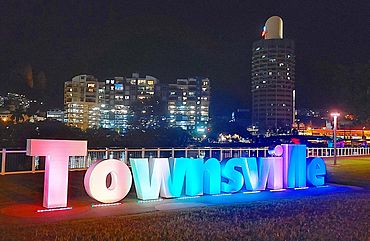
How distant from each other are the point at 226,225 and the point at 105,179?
4.34m

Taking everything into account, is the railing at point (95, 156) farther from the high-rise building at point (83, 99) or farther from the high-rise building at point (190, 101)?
the high-rise building at point (190, 101)

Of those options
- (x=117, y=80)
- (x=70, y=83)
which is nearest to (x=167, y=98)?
(x=117, y=80)

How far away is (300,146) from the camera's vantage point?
17875mm

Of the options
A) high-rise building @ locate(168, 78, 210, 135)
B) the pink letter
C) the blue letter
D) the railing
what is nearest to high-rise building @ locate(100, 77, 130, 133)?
high-rise building @ locate(168, 78, 210, 135)

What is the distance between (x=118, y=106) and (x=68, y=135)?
8774cm

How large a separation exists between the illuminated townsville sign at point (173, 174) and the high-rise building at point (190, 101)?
424 feet

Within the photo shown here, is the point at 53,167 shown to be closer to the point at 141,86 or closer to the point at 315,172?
the point at 315,172

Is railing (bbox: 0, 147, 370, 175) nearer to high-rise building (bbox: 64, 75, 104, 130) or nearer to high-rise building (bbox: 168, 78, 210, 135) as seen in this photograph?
high-rise building (bbox: 64, 75, 104, 130)

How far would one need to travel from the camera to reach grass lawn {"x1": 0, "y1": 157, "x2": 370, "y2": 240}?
859 centimetres

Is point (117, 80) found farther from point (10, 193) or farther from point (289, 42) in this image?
point (10, 193)

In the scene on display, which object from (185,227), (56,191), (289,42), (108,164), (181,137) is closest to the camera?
(185,227)

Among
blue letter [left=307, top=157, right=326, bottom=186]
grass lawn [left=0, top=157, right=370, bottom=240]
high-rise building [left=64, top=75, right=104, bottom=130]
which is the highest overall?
high-rise building [left=64, top=75, right=104, bottom=130]

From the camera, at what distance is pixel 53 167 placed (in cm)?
1173

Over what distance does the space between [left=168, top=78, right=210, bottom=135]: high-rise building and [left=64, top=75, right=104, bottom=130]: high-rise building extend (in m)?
25.9
